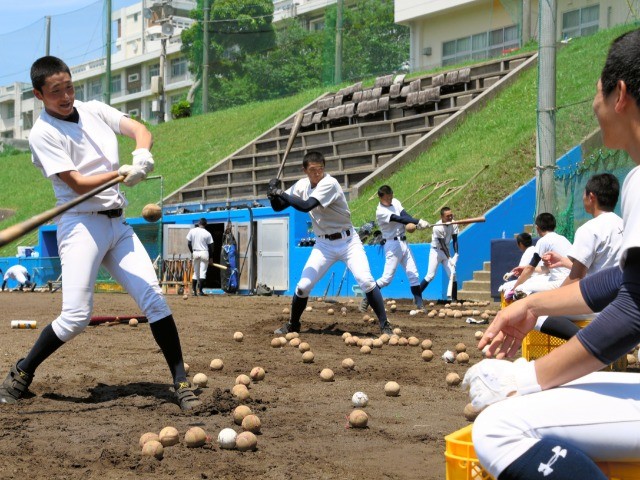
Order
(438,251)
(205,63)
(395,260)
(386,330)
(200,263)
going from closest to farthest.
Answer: (386,330) → (395,260) → (438,251) → (200,263) → (205,63)

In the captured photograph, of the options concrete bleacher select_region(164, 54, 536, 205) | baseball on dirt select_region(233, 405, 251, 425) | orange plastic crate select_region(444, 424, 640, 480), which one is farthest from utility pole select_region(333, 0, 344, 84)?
orange plastic crate select_region(444, 424, 640, 480)

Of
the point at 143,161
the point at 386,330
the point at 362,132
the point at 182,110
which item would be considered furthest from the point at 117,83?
the point at 143,161

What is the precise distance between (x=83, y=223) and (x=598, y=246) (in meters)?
4.11

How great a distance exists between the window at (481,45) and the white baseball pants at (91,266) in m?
29.6

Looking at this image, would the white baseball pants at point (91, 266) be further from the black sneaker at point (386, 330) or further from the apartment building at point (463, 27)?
the apartment building at point (463, 27)

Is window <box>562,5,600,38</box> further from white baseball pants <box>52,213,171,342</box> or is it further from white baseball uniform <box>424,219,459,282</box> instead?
white baseball pants <box>52,213,171,342</box>

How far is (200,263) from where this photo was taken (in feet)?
80.0

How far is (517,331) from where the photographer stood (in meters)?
3.25

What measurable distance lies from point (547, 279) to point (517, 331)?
648 centimetres

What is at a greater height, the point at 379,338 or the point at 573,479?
the point at 573,479

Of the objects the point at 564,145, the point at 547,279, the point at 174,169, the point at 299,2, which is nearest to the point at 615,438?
the point at 547,279

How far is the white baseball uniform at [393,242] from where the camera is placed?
15914mm

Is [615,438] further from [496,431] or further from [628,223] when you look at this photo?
[628,223]

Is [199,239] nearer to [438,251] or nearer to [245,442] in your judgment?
[438,251]
